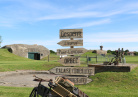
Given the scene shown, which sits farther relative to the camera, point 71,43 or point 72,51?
point 71,43

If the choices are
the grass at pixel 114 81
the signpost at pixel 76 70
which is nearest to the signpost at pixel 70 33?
the signpost at pixel 76 70

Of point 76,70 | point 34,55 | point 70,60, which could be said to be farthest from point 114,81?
point 34,55

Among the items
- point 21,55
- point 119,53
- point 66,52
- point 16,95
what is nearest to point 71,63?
point 66,52

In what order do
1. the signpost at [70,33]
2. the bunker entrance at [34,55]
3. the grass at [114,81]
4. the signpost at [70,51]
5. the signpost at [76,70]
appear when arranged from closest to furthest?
the signpost at [76,70] < the signpost at [70,51] < the grass at [114,81] < the signpost at [70,33] < the bunker entrance at [34,55]

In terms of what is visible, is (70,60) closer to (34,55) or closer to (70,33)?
(70,33)

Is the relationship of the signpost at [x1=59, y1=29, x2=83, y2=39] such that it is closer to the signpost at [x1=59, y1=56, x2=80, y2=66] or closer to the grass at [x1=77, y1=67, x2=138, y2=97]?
the signpost at [x1=59, y1=56, x2=80, y2=66]

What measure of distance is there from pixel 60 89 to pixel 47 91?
367 millimetres

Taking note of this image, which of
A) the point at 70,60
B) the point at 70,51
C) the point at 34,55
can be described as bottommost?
the point at 70,60

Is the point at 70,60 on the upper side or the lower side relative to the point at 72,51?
lower

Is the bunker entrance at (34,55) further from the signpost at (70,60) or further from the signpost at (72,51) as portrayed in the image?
the signpost at (70,60)

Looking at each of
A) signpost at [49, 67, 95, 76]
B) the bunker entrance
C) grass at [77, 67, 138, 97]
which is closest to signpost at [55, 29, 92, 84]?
signpost at [49, 67, 95, 76]

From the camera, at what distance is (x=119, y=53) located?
1548 centimetres

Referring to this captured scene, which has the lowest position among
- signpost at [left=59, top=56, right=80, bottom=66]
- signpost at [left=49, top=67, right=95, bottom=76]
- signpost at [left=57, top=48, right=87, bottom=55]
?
signpost at [left=49, top=67, right=95, bottom=76]

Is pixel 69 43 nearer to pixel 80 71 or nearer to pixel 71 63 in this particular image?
pixel 71 63
